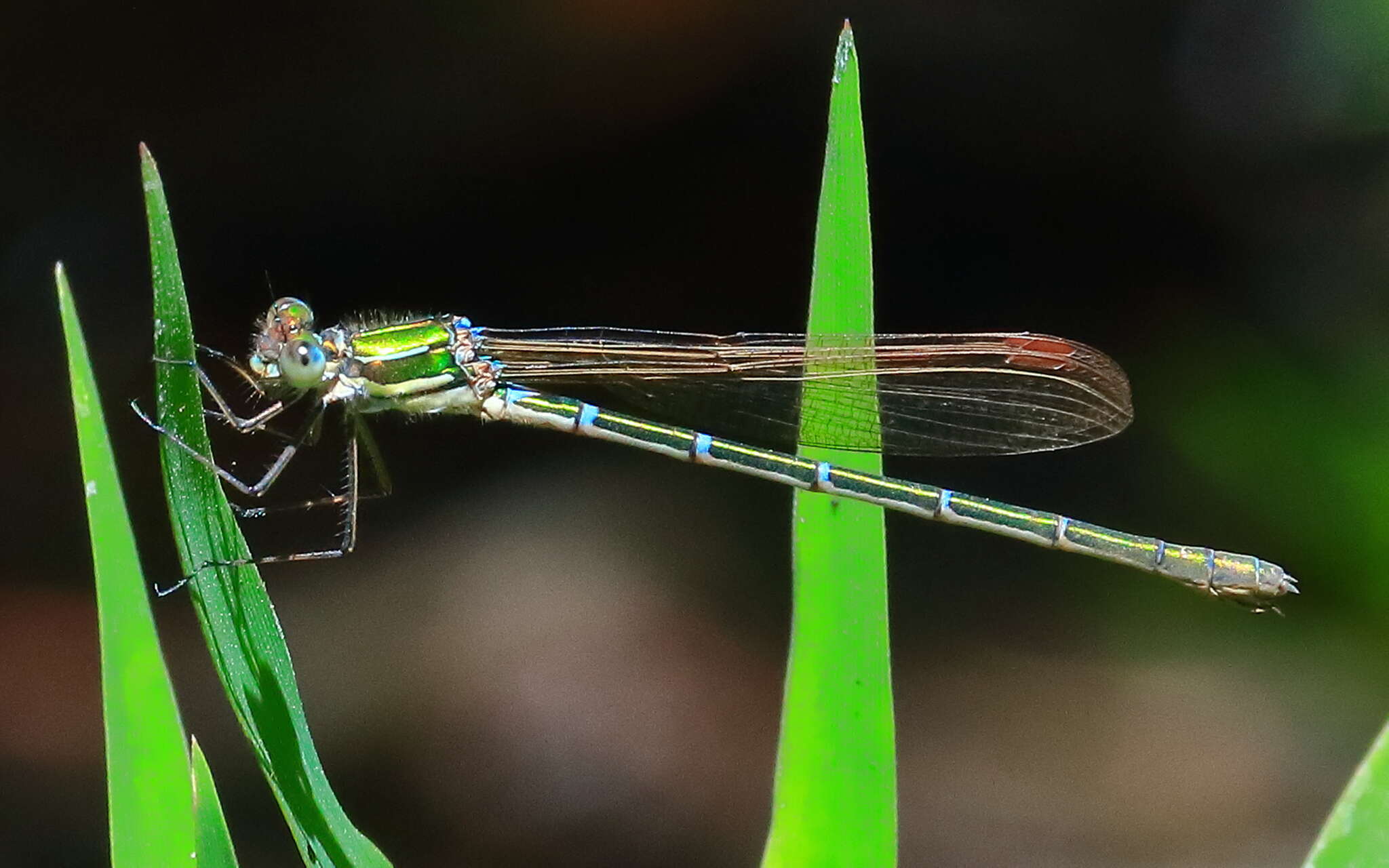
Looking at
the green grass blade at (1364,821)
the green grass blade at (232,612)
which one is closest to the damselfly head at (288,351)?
the green grass blade at (232,612)

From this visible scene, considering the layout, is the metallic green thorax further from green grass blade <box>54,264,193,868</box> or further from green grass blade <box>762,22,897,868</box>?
green grass blade <box>54,264,193,868</box>

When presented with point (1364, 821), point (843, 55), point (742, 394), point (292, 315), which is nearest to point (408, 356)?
point (292, 315)

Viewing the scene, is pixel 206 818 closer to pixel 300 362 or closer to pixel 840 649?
pixel 840 649

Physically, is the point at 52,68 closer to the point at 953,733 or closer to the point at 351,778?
the point at 351,778

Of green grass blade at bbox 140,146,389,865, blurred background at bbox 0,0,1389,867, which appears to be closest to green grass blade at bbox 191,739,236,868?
green grass blade at bbox 140,146,389,865

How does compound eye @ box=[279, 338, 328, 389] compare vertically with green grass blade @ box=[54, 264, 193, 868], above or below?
above

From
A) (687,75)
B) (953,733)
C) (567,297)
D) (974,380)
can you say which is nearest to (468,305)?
(567,297)
